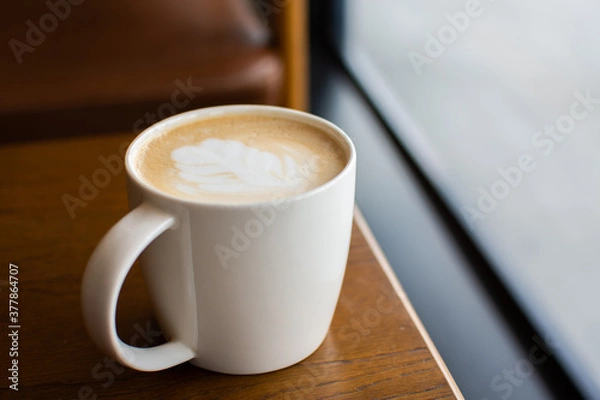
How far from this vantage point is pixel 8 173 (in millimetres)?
773

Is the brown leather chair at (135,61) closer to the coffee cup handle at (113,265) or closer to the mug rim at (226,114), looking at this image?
the mug rim at (226,114)

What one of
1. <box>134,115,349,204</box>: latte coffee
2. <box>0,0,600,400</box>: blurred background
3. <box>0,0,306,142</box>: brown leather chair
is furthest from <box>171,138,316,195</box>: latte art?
<box>0,0,306,142</box>: brown leather chair

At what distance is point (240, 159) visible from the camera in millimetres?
517

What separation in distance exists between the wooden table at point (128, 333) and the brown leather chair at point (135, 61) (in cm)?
53

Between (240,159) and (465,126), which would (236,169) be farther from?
(465,126)

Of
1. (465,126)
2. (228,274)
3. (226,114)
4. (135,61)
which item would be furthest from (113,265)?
(465,126)

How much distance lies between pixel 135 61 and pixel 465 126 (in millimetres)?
756

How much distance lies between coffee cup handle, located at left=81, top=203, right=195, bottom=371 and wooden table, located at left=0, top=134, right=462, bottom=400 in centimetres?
8

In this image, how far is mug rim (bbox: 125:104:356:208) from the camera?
1.41 ft

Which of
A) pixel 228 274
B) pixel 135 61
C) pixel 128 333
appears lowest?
pixel 135 61

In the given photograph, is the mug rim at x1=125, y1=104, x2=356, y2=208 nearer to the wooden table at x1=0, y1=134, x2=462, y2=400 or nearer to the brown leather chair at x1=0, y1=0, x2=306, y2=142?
the wooden table at x1=0, y1=134, x2=462, y2=400

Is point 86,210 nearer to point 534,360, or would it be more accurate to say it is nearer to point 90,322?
point 90,322

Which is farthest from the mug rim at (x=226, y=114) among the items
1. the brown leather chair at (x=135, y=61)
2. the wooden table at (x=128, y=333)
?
the brown leather chair at (x=135, y=61)

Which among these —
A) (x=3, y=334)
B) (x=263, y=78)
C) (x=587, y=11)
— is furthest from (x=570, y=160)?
(x=3, y=334)
